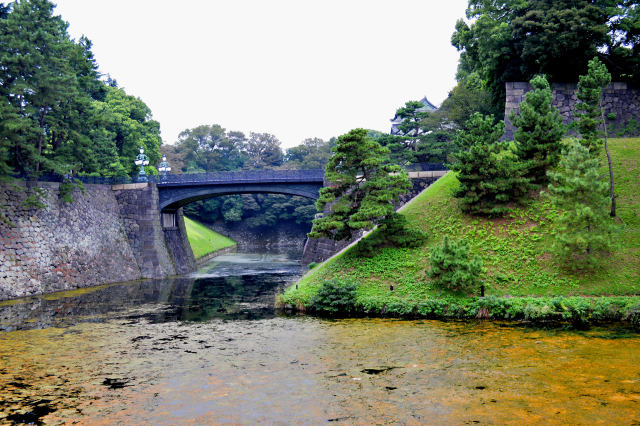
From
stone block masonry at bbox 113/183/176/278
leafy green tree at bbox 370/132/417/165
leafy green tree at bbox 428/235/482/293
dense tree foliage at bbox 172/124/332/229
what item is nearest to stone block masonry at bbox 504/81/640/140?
leafy green tree at bbox 370/132/417/165

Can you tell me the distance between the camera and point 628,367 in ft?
51.2

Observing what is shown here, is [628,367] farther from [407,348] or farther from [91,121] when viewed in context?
[91,121]

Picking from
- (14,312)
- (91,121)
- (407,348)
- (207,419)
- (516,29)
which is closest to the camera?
(207,419)

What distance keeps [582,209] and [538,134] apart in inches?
342

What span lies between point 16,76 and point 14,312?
1837 cm

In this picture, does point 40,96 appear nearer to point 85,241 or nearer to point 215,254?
point 85,241

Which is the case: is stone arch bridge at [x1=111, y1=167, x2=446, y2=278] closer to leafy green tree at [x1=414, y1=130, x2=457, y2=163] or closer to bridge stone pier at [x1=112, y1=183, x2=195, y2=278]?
bridge stone pier at [x1=112, y1=183, x2=195, y2=278]

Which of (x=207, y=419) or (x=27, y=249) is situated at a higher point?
(x=27, y=249)

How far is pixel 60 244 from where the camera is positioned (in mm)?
37656

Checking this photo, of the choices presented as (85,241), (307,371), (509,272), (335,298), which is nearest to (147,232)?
(85,241)

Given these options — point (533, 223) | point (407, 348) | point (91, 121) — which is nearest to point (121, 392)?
point (407, 348)

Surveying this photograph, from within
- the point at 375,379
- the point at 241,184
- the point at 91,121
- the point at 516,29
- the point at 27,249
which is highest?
the point at 516,29

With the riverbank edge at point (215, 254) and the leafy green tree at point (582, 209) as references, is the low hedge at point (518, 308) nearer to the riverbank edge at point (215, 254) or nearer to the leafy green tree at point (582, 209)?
the leafy green tree at point (582, 209)

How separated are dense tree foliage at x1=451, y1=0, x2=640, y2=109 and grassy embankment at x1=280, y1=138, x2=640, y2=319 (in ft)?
29.6
